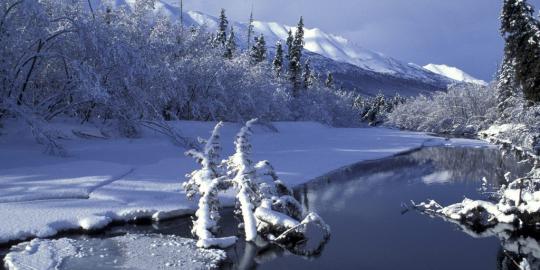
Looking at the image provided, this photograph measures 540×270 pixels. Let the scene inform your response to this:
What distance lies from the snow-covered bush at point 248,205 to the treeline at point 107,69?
619 centimetres

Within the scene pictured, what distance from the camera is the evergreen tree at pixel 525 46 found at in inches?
1131

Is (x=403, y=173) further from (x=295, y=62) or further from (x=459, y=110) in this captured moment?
(x=459, y=110)

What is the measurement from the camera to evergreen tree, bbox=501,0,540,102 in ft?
94.2

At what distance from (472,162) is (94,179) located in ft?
82.7

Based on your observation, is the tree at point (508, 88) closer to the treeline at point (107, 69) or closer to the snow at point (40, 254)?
the treeline at point (107, 69)

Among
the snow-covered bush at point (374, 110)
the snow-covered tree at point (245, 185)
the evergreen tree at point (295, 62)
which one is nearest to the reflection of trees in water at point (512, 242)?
the snow-covered tree at point (245, 185)

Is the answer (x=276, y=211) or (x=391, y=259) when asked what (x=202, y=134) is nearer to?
(x=276, y=211)

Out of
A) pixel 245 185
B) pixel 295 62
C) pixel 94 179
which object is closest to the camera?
pixel 245 185

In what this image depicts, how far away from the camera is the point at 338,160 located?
96.2ft

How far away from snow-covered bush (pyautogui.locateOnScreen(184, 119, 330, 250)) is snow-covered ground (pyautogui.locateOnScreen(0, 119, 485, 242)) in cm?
156

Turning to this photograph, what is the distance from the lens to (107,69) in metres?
21.2

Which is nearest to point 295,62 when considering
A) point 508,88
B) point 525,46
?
point 508,88

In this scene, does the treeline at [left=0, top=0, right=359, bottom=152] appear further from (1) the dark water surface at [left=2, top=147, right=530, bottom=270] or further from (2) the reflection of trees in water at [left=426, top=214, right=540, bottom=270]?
(2) the reflection of trees in water at [left=426, top=214, right=540, bottom=270]

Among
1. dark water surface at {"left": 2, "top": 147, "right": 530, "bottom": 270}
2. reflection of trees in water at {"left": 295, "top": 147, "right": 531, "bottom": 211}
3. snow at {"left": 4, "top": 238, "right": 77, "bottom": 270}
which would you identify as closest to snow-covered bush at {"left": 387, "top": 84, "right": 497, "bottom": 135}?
reflection of trees in water at {"left": 295, "top": 147, "right": 531, "bottom": 211}
